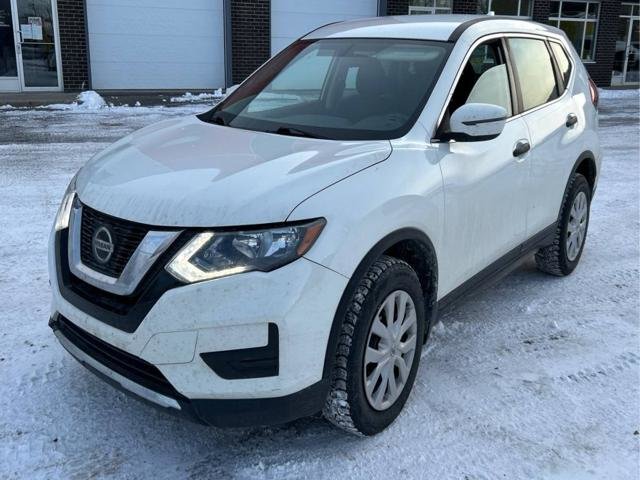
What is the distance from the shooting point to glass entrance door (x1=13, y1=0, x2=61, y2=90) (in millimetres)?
14148

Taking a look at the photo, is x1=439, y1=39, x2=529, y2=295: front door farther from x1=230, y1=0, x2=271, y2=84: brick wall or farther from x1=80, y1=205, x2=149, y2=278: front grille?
x1=230, y1=0, x2=271, y2=84: brick wall

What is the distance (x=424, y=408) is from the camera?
3217 mm

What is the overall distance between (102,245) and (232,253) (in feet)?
1.93

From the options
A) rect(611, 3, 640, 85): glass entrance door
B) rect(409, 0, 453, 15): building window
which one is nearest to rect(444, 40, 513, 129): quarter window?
rect(409, 0, 453, 15): building window

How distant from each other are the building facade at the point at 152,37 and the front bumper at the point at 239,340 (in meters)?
13.7

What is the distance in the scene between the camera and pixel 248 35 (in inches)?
639

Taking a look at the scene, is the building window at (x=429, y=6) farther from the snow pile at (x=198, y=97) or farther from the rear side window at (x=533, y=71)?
the rear side window at (x=533, y=71)

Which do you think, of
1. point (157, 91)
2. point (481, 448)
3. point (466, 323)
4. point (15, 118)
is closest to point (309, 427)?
point (481, 448)

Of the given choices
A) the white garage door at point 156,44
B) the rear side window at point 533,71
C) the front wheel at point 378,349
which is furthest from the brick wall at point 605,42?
the front wheel at point 378,349

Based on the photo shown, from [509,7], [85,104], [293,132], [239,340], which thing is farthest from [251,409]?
[509,7]

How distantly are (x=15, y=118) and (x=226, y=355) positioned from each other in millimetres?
11052

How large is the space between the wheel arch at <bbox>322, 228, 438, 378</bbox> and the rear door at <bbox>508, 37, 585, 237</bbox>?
1.21 metres

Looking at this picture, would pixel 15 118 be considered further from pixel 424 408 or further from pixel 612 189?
pixel 424 408

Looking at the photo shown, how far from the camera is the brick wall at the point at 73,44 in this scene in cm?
1420
